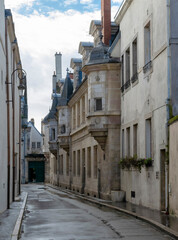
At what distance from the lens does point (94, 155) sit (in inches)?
1244

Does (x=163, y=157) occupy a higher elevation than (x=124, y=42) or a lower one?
lower

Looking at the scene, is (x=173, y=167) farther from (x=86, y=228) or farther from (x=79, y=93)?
(x=79, y=93)

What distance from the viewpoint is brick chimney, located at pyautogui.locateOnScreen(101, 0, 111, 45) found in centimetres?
3039

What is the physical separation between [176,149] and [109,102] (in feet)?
37.8

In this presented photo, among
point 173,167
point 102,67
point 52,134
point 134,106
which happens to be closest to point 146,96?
point 134,106

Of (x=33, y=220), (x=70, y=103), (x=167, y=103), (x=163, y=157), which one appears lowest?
(x=33, y=220)

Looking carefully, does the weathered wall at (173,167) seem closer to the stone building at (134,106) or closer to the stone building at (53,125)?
the stone building at (134,106)

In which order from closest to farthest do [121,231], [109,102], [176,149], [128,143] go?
[121,231] → [176,149] → [128,143] → [109,102]

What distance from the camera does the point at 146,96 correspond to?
66.5 feet

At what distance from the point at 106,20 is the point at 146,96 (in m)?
11.5

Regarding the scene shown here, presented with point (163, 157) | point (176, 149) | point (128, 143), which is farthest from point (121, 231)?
point (128, 143)

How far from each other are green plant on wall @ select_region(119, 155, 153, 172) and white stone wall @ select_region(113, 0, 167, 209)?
25 centimetres

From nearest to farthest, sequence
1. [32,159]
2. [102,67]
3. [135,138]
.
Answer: [135,138] < [102,67] < [32,159]

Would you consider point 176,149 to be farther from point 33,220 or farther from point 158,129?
point 33,220
